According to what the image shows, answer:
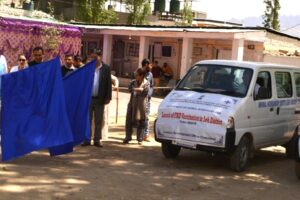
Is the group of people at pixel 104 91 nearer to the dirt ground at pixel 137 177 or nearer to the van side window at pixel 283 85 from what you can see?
the dirt ground at pixel 137 177

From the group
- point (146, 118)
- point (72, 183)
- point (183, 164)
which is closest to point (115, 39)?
point (146, 118)

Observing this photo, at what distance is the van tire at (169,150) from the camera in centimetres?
948

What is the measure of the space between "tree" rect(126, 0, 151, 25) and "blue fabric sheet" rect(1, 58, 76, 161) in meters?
31.8

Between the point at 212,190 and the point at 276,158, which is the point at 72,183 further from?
the point at 276,158

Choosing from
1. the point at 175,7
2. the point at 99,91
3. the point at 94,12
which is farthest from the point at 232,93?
the point at 175,7

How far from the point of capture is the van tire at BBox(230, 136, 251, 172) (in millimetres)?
8781

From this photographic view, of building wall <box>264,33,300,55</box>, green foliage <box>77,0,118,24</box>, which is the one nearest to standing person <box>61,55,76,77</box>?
building wall <box>264,33,300,55</box>

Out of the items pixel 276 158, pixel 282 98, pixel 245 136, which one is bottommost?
pixel 276 158

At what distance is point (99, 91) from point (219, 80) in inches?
90.3

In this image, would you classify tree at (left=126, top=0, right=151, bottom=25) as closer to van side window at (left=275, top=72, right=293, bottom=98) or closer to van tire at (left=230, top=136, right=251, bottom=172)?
van side window at (left=275, top=72, right=293, bottom=98)

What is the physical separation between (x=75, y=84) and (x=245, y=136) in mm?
3045

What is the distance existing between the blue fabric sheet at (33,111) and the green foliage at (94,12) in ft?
100

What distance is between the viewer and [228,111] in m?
8.53

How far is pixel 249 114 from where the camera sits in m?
8.98
